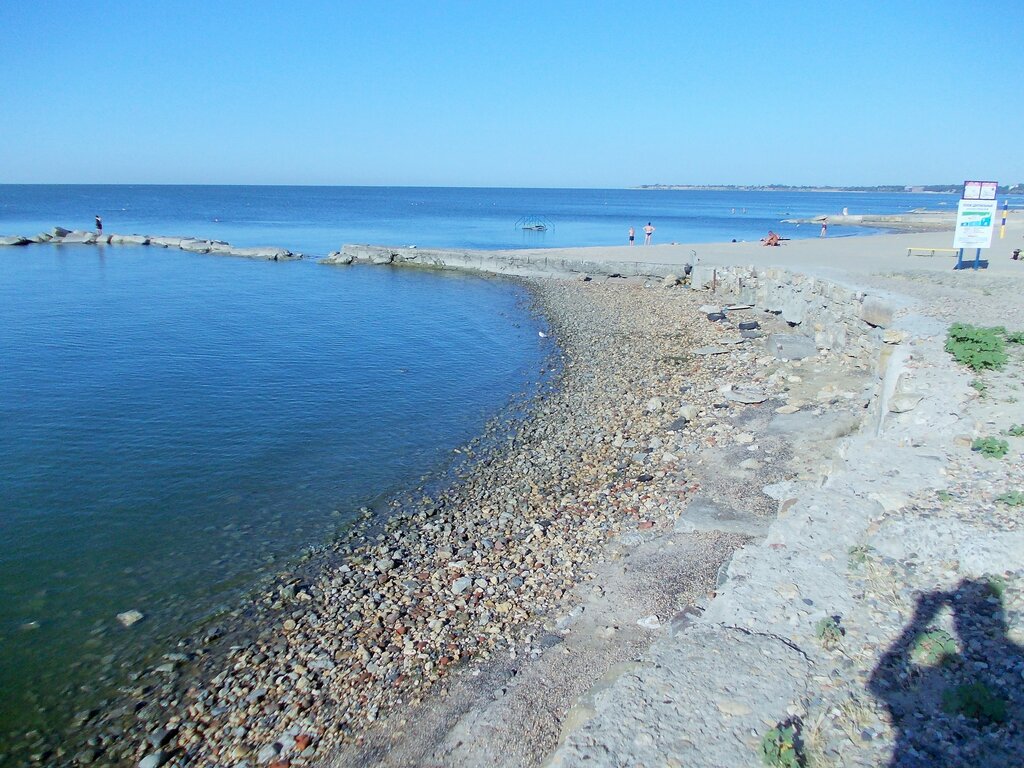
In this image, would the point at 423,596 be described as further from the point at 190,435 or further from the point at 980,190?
the point at 980,190

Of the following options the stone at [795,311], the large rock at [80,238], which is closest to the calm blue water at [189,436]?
the stone at [795,311]

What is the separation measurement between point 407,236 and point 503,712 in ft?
192

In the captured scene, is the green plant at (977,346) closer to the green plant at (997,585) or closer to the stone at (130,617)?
the green plant at (997,585)

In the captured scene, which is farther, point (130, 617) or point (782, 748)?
point (130, 617)

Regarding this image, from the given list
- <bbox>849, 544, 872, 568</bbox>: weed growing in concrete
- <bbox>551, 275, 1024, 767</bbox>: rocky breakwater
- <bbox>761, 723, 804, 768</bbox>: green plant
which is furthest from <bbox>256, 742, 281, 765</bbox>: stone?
<bbox>849, 544, 872, 568</bbox>: weed growing in concrete

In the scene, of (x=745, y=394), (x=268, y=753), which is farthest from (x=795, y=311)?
(x=268, y=753)

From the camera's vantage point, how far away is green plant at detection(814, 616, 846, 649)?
17.2ft

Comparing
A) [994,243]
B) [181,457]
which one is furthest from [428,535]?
[994,243]

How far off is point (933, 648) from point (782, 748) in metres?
1.58

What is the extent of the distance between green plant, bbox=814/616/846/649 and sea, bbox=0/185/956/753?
6290mm

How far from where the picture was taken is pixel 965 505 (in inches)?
264

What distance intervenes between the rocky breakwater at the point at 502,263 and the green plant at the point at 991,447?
2314 centimetres

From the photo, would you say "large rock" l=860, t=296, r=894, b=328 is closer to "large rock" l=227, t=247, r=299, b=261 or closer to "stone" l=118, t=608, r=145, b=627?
"stone" l=118, t=608, r=145, b=627

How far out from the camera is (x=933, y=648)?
5000 mm
